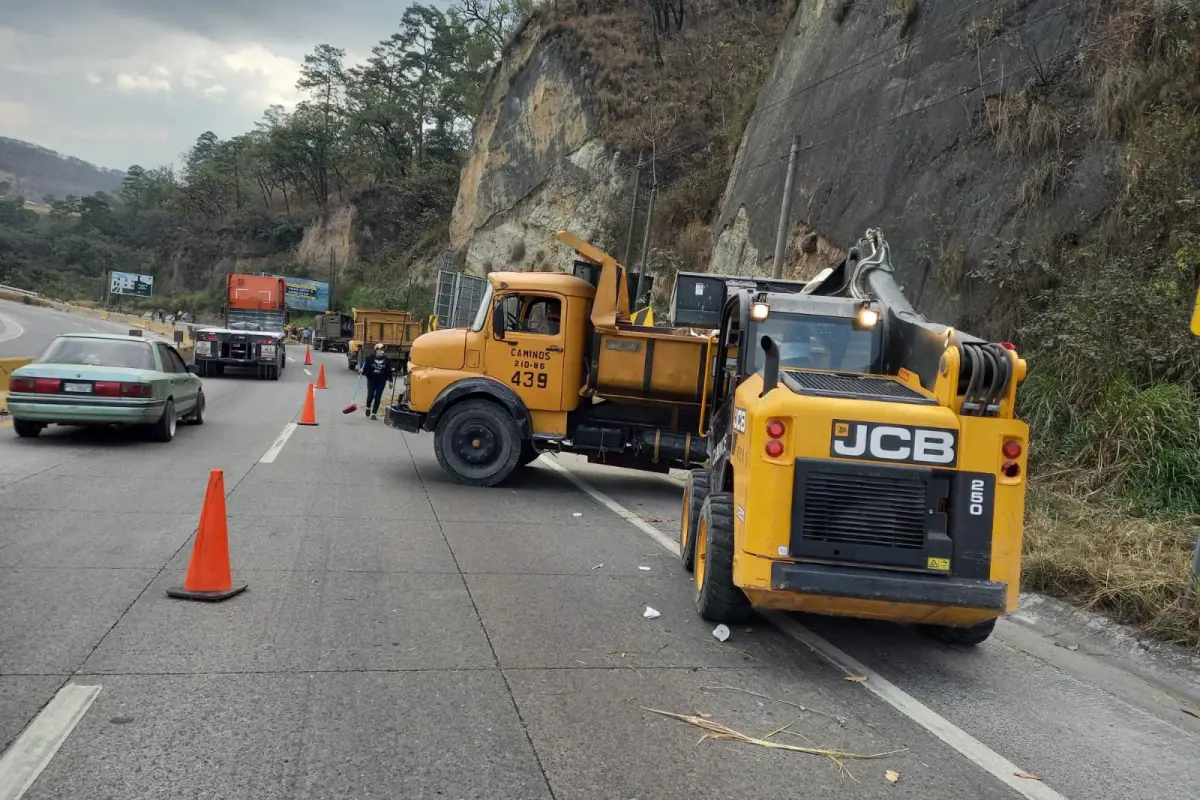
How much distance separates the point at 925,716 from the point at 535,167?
41.7 m

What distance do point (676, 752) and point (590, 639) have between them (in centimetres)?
158

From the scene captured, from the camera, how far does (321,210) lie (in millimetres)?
82312

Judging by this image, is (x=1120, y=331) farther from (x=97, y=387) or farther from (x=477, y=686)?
(x=97, y=387)

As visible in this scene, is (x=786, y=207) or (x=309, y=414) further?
(x=786, y=207)

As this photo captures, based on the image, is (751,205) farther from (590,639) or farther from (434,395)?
(590,639)

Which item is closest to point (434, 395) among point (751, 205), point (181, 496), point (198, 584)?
point (181, 496)

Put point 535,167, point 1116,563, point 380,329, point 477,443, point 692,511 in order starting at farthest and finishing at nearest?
point 535,167 < point 380,329 < point 477,443 < point 692,511 < point 1116,563

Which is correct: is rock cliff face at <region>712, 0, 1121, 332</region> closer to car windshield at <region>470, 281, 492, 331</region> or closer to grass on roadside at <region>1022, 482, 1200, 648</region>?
grass on roadside at <region>1022, 482, 1200, 648</region>

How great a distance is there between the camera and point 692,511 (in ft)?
24.3

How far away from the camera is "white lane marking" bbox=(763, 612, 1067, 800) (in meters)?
4.02

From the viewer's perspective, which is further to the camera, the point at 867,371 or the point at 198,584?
A: the point at 867,371

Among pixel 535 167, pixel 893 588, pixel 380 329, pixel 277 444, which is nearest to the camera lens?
pixel 893 588

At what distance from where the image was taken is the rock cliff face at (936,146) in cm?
1404

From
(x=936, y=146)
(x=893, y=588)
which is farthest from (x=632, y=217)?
(x=893, y=588)
